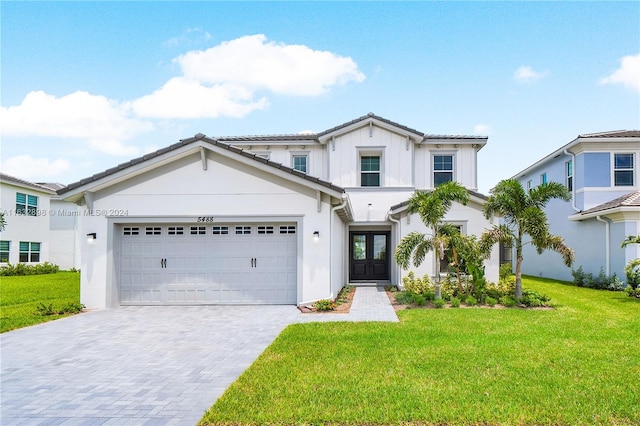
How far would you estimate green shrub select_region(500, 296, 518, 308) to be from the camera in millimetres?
11787

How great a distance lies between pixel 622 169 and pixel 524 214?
379 inches

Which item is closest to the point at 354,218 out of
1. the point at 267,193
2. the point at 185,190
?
the point at 267,193

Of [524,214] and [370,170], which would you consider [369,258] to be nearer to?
[370,170]

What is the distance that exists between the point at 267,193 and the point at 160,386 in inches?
280

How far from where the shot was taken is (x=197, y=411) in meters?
4.72

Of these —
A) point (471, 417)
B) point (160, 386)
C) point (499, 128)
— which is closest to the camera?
point (471, 417)

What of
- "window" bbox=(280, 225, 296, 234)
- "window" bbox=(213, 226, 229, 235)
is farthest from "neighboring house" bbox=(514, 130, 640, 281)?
"window" bbox=(213, 226, 229, 235)

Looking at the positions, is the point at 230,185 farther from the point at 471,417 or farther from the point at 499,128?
the point at 499,128

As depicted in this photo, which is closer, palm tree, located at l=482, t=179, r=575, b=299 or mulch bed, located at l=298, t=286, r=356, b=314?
mulch bed, located at l=298, t=286, r=356, b=314

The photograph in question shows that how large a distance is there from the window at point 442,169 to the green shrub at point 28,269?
76.4ft

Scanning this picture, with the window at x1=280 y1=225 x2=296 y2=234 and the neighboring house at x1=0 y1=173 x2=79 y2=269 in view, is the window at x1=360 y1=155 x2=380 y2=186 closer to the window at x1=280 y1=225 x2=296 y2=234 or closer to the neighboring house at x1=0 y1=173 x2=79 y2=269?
the window at x1=280 y1=225 x2=296 y2=234

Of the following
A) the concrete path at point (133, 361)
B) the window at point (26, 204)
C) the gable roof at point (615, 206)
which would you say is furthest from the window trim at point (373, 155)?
the window at point (26, 204)

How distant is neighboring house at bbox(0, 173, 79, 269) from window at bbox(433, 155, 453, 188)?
21014mm

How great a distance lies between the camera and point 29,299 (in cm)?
1413
